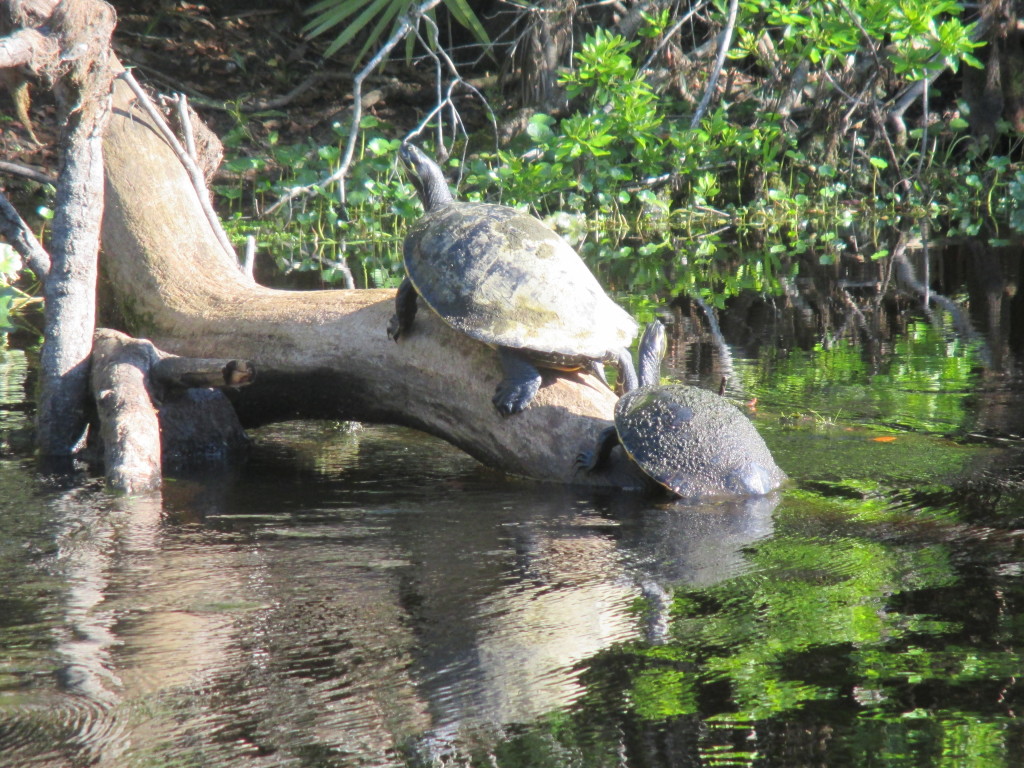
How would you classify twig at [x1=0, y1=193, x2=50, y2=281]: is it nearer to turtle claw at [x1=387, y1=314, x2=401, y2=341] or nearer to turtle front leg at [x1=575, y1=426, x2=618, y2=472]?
turtle claw at [x1=387, y1=314, x2=401, y2=341]

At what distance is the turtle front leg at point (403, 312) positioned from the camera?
3.98m

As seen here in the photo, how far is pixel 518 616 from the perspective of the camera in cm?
254

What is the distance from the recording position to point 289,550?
10.1ft

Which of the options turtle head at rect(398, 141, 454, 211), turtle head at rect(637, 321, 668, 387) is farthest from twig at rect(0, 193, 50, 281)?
turtle head at rect(637, 321, 668, 387)

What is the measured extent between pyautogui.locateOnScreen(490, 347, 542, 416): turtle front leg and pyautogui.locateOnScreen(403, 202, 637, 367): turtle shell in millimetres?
66

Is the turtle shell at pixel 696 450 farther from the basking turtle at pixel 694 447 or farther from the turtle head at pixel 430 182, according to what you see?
the turtle head at pixel 430 182

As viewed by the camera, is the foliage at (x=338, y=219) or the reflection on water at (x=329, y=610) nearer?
the reflection on water at (x=329, y=610)

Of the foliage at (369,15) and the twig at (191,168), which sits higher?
the foliage at (369,15)

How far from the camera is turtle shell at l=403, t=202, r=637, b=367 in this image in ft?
12.4

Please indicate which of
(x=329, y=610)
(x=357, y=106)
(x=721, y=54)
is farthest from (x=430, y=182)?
(x=721, y=54)

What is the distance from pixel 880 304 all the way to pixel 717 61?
3.69m

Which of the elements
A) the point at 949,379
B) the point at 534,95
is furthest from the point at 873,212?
the point at 949,379

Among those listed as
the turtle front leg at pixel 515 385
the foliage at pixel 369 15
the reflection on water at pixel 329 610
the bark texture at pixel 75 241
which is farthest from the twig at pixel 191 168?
the foliage at pixel 369 15

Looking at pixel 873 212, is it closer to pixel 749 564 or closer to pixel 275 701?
pixel 749 564
